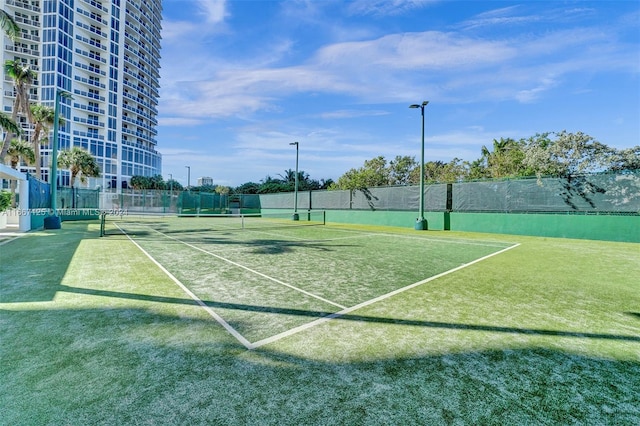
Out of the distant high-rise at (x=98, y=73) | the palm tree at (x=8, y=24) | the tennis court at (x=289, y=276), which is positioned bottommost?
the tennis court at (x=289, y=276)

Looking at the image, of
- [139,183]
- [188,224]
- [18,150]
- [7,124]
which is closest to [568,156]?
[188,224]

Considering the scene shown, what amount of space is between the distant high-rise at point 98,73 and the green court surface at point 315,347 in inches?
2107

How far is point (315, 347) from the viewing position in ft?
9.83

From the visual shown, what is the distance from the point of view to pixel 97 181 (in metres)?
57.5

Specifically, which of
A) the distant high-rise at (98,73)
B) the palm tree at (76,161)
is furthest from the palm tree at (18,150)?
the distant high-rise at (98,73)

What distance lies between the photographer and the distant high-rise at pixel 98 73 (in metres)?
50.2

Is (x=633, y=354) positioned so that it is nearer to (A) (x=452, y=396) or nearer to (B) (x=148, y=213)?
(A) (x=452, y=396)

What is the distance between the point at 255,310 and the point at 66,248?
321 inches

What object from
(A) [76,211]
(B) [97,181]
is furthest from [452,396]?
(B) [97,181]

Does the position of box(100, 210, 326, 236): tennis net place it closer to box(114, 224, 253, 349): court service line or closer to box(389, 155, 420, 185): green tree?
box(114, 224, 253, 349): court service line

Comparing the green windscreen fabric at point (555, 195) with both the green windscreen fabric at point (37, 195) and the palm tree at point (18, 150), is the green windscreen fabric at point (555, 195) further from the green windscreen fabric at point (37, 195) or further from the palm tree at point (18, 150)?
the palm tree at point (18, 150)

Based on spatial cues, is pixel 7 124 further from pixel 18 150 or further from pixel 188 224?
pixel 188 224

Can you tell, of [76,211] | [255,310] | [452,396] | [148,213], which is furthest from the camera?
[148,213]

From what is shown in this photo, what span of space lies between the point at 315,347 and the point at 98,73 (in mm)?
73920
